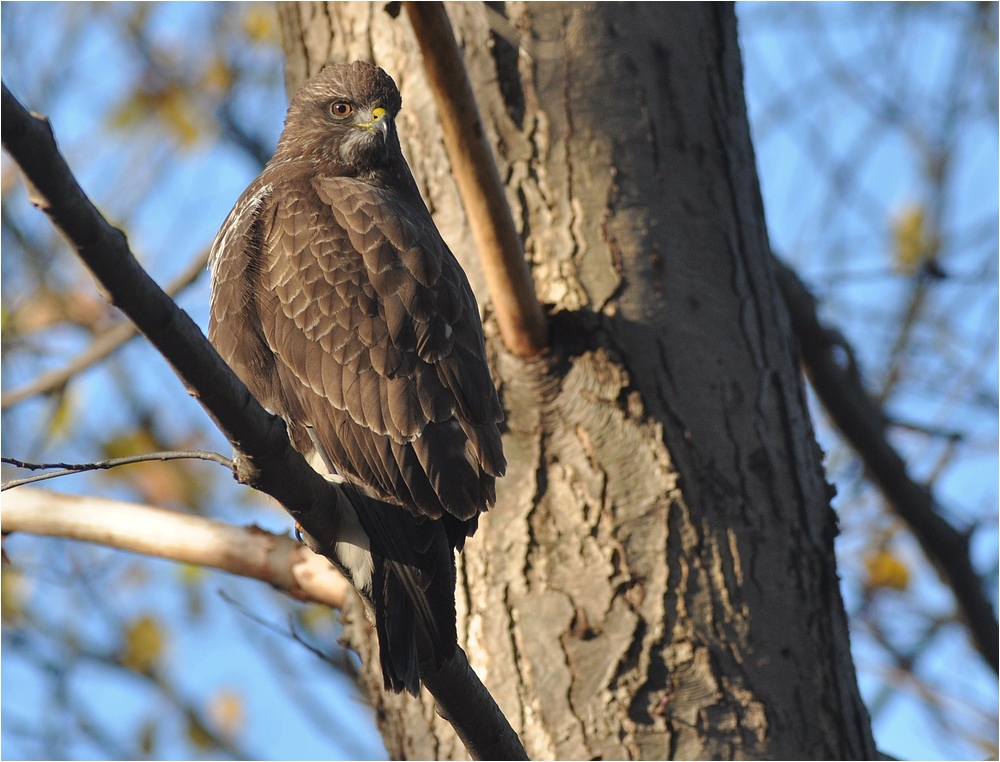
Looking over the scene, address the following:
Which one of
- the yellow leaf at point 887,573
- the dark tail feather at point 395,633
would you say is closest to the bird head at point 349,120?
the dark tail feather at point 395,633

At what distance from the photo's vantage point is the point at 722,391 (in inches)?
129

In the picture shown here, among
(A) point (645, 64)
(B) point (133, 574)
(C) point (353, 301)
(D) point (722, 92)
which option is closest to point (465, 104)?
(C) point (353, 301)

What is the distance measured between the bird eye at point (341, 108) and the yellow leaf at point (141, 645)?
420 cm

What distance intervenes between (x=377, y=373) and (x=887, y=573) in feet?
13.0

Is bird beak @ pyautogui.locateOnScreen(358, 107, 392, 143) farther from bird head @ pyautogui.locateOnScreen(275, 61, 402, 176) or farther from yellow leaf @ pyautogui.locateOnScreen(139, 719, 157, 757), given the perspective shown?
yellow leaf @ pyautogui.locateOnScreen(139, 719, 157, 757)

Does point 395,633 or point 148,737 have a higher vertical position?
point 148,737

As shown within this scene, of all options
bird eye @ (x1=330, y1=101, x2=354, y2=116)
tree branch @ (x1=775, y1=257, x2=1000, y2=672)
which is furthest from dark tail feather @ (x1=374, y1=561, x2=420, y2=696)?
tree branch @ (x1=775, y1=257, x2=1000, y2=672)

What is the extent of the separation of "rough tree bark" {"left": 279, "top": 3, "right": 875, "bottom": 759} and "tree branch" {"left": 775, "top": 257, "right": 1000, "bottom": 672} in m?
0.54

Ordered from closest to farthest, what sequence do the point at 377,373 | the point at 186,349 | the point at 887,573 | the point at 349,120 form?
the point at 186,349, the point at 377,373, the point at 349,120, the point at 887,573

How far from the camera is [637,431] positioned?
3.18m

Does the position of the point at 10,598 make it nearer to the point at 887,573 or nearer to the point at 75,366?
the point at 75,366

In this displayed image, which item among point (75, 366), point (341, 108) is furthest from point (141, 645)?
point (341, 108)

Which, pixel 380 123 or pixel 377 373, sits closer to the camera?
pixel 377 373

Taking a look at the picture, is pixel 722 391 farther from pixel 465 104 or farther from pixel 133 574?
pixel 133 574
